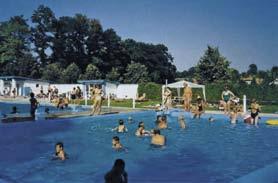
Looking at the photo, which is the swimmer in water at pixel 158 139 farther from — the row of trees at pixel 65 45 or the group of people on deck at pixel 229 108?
the row of trees at pixel 65 45

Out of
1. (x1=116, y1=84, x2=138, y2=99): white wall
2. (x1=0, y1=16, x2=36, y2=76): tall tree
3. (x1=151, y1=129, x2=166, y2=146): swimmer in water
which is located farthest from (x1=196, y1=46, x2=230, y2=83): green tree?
(x1=151, y1=129, x2=166, y2=146): swimmer in water

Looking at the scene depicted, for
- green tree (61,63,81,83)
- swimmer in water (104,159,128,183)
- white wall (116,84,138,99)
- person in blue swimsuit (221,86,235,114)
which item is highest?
green tree (61,63,81,83)

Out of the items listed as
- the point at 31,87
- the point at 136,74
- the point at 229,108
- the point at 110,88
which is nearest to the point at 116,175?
the point at 229,108

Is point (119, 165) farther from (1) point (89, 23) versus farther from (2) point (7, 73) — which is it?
(1) point (89, 23)

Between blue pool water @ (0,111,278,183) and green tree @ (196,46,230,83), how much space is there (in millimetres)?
28299

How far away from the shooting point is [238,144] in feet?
44.5

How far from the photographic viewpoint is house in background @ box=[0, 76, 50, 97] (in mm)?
44719

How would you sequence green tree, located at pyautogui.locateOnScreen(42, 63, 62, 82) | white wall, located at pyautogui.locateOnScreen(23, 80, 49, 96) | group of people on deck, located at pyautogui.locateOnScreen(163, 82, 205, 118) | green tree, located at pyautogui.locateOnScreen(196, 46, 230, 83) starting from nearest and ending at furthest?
group of people on deck, located at pyautogui.locateOnScreen(163, 82, 205, 118) → white wall, located at pyautogui.locateOnScreen(23, 80, 49, 96) → green tree, located at pyautogui.locateOnScreen(196, 46, 230, 83) → green tree, located at pyautogui.locateOnScreen(42, 63, 62, 82)

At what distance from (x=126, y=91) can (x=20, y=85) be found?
41.9ft

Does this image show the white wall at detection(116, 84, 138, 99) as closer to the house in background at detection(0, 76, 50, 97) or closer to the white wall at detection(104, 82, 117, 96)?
the white wall at detection(104, 82, 117, 96)

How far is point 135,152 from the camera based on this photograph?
1194 cm

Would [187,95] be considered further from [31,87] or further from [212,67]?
[31,87]

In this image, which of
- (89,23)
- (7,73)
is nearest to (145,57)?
(89,23)

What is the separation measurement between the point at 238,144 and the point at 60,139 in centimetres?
626
